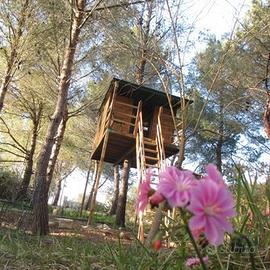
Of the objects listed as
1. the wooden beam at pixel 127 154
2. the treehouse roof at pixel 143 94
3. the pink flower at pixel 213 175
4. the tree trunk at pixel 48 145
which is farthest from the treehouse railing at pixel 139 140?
the pink flower at pixel 213 175

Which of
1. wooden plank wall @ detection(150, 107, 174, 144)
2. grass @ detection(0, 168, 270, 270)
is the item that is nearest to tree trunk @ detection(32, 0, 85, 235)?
grass @ detection(0, 168, 270, 270)

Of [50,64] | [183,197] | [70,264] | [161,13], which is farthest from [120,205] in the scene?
[183,197]

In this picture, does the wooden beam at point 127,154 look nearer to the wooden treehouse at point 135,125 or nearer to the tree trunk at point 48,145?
the wooden treehouse at point 135,125

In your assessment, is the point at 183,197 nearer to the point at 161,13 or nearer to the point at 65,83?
the point at 161,13

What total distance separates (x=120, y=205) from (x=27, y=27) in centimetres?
773

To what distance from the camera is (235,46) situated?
18.2ft

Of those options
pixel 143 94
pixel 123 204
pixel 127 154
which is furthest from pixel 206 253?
pixel 123 204

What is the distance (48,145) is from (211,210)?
7.60 metres

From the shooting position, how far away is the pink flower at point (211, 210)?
2.01 feet

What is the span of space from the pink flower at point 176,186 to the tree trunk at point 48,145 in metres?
6.23

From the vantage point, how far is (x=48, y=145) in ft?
26.2

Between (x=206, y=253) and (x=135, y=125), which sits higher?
(x=135, y=125)

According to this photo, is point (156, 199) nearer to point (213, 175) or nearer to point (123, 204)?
point (213, 175)

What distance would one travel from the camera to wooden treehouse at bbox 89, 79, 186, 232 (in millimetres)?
11330
